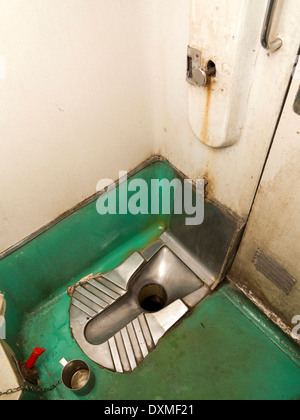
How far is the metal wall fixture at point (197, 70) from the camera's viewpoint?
3.04ft

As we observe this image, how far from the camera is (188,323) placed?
152 centimetres

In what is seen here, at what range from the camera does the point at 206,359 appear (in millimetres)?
1391

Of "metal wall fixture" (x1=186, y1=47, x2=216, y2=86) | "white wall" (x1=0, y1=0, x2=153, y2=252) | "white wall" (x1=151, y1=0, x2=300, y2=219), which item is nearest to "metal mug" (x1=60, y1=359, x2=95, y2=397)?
"white wall" (x1=0, y1=0, x2=153, y2=252)

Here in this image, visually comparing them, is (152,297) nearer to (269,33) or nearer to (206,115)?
(206,115)

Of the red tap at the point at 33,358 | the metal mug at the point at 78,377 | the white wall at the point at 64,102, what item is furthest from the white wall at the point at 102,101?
the metal mug at the point at 78,377

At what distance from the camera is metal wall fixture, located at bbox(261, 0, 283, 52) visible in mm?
743

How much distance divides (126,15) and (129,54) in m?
0.14

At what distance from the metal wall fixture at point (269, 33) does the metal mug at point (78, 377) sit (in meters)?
1.49

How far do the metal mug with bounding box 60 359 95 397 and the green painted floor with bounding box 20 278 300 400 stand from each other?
4cm

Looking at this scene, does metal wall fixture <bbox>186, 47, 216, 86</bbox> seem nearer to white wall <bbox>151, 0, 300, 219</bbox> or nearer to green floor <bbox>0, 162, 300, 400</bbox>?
white wall <bbox>151, 0, 300, 219</bbox>

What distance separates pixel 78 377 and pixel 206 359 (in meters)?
0.65

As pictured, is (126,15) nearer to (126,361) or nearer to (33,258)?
(33,258)

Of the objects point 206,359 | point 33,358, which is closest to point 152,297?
point 206,359

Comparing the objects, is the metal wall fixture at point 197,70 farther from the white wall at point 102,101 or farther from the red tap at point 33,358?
the red tap at point 33,358
